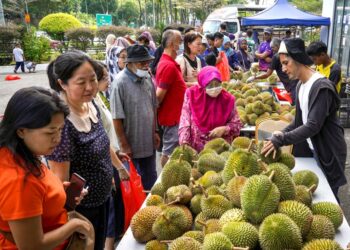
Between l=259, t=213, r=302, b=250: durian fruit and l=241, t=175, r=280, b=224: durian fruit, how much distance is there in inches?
3.2

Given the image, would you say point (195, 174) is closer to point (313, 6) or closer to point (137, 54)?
point (137, 54)

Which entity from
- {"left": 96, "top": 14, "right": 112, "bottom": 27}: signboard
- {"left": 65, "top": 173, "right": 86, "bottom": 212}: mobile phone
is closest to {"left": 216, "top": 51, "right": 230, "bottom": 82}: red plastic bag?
{"left": 65, "top": 173, "right": 86, "bottom": 212}: mobile phone

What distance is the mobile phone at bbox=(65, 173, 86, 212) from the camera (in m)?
1.78

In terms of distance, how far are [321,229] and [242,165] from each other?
1.67 feet

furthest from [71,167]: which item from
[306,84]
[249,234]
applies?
[306,84]

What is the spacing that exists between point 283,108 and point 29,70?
51.2 feet

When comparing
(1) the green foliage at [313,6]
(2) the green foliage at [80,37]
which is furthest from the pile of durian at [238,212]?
(1) the green foliage at [313,6]

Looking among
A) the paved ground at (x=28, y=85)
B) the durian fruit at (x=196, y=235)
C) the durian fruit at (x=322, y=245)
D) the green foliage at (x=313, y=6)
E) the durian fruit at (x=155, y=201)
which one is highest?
the green foliage at (x=313, y=6)

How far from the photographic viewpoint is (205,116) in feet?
10.4

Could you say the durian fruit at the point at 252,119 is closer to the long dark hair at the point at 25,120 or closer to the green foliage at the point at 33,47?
the long dark hair at the point at 25,120

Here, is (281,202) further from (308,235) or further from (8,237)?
(8,237)

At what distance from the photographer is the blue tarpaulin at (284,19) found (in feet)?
32.2

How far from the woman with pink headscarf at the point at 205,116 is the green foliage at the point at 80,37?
854 inches

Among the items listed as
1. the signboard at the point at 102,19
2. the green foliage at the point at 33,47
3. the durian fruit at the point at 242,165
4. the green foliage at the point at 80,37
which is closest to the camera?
the durian fruit at the point at 242,165
